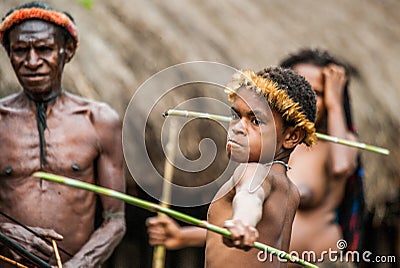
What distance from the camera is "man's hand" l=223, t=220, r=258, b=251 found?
3.59 meters

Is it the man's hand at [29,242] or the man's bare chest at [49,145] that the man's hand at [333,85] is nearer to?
the man's bare chest at [49,145]

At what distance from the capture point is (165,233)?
498 centimetres

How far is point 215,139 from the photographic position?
7.23 metres

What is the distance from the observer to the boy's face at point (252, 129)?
4.17m

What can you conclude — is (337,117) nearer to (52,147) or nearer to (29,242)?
(52,147)

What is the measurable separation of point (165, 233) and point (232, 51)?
3.36m

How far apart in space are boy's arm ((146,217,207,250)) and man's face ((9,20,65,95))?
85 centimetres

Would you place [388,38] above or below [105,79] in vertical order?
above

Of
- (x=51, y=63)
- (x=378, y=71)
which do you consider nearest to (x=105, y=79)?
(x=51, y=63)

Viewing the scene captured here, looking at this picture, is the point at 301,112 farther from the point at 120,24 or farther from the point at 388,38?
the point at 388,38

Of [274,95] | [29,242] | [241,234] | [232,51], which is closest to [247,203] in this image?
[241,234]

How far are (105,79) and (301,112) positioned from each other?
2983mm

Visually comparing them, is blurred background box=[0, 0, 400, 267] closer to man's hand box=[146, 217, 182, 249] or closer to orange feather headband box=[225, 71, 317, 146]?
man's hand box=[146, 217, 182, 249]

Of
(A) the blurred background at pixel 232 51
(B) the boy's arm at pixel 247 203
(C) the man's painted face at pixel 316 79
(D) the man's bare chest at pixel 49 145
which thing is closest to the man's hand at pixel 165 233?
(D) the man's bare chest at pixel 49 145
